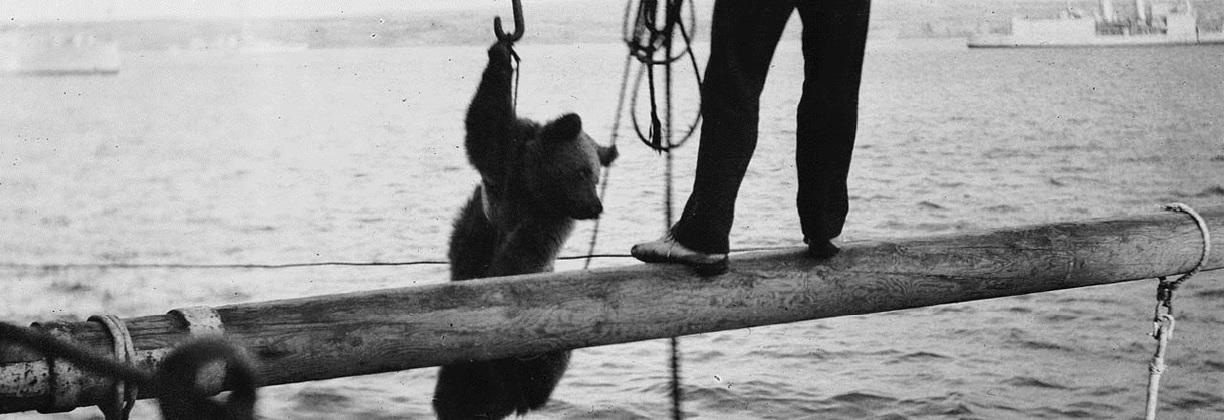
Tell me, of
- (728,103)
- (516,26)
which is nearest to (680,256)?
(728,103)

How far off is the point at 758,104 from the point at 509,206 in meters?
0.85

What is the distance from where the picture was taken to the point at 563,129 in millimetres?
3266

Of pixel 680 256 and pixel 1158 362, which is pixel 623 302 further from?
pixel 1158 362

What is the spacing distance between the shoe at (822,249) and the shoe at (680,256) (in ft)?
0.91

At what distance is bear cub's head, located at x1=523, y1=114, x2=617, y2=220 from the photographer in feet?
10.8

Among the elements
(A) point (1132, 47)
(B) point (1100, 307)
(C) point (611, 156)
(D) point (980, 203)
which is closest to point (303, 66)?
(A) point (1132, 47)

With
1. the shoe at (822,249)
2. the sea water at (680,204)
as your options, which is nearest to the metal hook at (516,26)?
the shoe at (822,249)

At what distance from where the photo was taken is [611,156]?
3553mm

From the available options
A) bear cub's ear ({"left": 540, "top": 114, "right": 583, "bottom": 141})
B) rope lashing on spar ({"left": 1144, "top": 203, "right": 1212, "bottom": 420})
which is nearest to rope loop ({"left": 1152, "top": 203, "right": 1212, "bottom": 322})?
rope lashing on spar ({"left": 1144, "top": 203, "right": 1212, "bottom": 420})

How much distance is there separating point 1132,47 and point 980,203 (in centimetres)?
5459

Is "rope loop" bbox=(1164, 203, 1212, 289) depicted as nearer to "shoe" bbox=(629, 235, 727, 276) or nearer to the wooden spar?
the wooden spar

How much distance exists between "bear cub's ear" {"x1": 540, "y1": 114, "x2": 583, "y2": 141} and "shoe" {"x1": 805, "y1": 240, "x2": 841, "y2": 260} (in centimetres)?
70

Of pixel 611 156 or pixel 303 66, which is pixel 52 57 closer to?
pixel 303 66

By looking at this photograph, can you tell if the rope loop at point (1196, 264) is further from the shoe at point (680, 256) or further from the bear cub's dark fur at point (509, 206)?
the bear cub's dark fur at point (509, 206)
